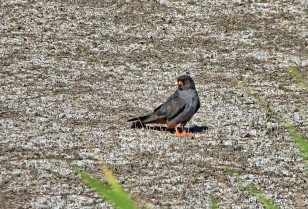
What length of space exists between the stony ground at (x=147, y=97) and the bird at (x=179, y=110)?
0.15 m

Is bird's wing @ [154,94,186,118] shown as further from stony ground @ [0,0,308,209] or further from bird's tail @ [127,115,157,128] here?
stony ground @ [0,0,308,209]

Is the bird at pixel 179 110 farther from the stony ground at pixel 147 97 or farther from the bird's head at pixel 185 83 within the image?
the stony ground at pixel 147 97

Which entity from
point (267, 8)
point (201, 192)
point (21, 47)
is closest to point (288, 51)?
point (267, 8)

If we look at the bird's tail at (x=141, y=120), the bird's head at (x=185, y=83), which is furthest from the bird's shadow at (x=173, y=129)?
the bird's head at (x=185, y=83)

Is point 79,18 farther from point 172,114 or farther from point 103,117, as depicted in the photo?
point 172,114

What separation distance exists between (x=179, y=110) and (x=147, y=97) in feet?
4.88

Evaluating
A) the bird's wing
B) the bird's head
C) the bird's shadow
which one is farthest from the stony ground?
the bird's head

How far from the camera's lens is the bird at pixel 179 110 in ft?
25.4

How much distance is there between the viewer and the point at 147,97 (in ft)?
30.2

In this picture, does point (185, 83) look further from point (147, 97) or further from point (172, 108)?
point (147, 97)

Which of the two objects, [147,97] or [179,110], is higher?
[179,110]

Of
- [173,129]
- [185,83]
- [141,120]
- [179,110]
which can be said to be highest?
[185,83]

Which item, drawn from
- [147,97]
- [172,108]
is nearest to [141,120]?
[172,108]

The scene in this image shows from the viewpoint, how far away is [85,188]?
247 inches
